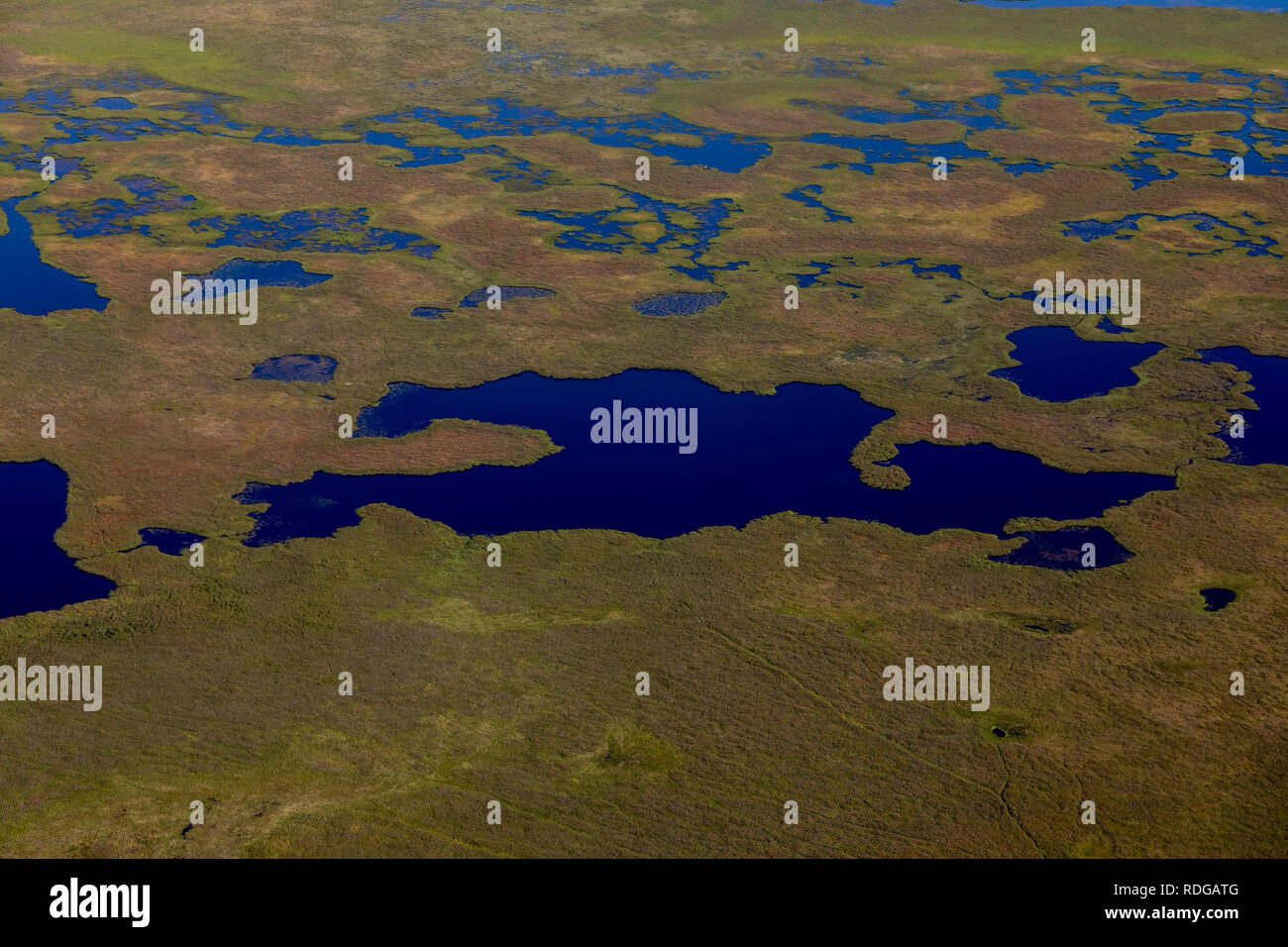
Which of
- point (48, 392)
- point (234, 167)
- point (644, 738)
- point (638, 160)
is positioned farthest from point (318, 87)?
point (644, 738)

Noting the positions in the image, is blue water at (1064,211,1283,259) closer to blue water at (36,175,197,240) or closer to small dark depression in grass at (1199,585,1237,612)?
small dark depression in grass at (1199,585,1237,612)

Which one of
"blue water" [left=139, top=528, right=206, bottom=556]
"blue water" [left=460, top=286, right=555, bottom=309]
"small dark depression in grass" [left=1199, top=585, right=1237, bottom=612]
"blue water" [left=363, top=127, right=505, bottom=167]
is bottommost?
"blue water" [left=139, top=528, right=206, bottom=556]

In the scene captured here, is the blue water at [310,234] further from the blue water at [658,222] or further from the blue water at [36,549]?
the blue water at [36,549]

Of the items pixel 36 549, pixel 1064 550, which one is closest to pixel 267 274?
pixel 36 549

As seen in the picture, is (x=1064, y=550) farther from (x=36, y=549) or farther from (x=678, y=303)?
(x=36, y=549)

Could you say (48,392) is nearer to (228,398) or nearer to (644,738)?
(228,398)

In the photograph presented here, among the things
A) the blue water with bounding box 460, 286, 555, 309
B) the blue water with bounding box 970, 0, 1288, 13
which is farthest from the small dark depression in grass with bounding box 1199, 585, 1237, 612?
the blue water with bounding box 970, 0, 1288, 13
